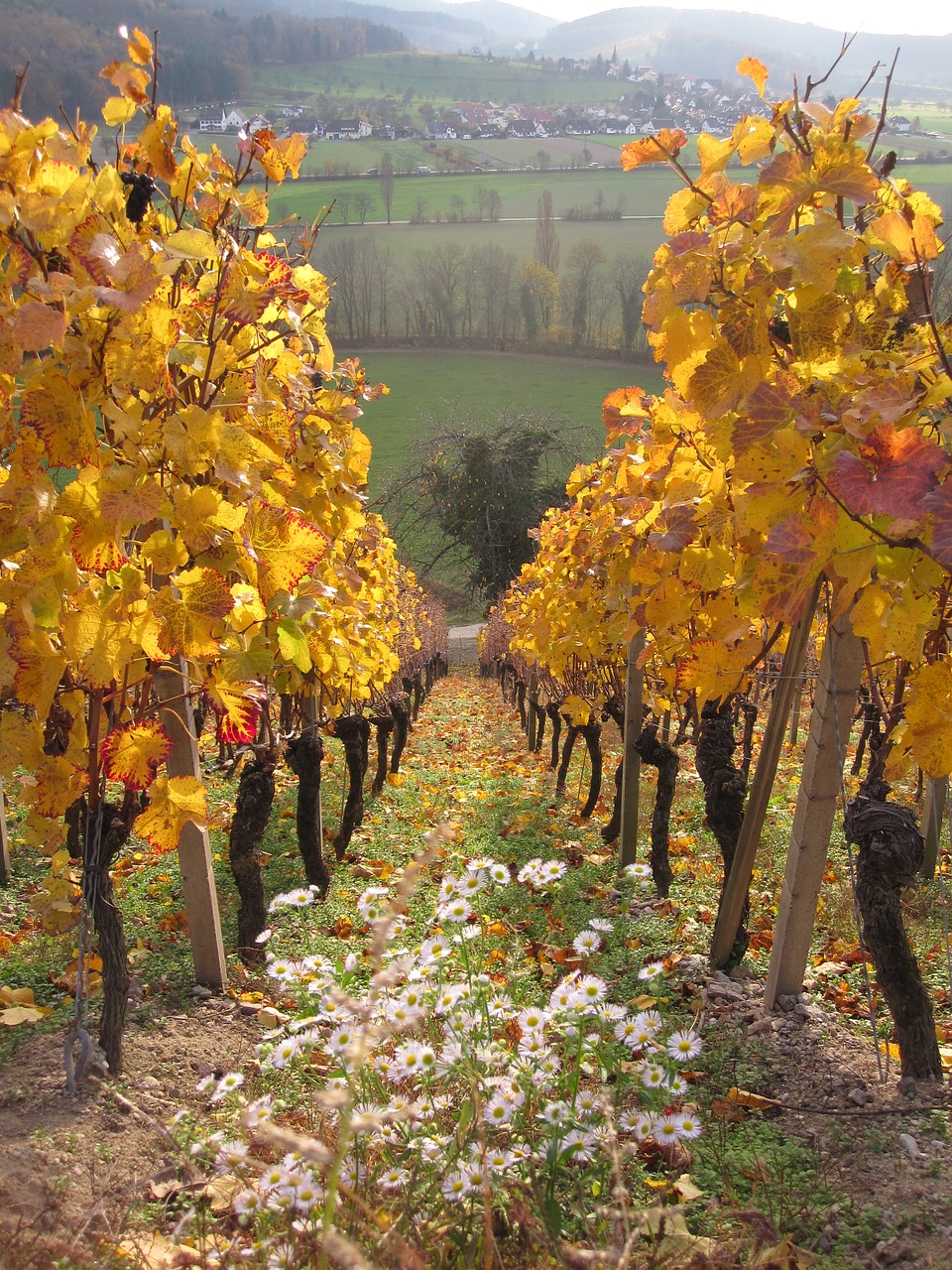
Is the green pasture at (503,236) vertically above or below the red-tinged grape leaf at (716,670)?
above

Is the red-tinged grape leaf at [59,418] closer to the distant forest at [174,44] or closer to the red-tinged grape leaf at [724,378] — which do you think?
the red-tinged grape leaf at [724,378]

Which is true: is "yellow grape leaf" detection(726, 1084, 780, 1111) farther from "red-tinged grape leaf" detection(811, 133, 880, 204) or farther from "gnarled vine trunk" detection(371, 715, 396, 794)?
"gnarled vine trunk" detection(371, 715, 396, 794)

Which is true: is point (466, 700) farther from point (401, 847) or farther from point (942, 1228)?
point (942, 1228)

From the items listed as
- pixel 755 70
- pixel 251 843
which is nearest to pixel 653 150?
pixel 755 70

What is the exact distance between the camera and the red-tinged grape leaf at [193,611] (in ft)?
6.52

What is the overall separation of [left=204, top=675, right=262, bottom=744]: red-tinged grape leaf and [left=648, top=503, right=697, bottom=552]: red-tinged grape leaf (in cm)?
114

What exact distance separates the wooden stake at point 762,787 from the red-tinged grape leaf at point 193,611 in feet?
4.90

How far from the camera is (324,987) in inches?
78.6

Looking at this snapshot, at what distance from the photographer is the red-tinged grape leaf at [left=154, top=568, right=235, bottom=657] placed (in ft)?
6.52

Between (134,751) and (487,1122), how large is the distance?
118cm

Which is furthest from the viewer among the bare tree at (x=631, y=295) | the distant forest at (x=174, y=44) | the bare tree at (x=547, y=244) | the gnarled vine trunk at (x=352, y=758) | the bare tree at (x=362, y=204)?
the bare tree at (x=362, y=204)

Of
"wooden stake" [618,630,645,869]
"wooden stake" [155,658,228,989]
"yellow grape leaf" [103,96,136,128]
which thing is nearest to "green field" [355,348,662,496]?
"wooden stake" [618,630,645,869]

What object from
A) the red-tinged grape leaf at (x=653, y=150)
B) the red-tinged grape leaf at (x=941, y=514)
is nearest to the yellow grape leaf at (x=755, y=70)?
the red-tinged grape leaf at (x=653, y=150)

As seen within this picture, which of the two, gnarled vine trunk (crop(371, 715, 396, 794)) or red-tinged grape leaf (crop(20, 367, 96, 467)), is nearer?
red-tinged grape leaf (crop(20, 367, 96, 467))
